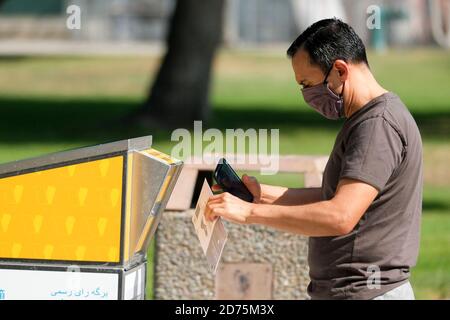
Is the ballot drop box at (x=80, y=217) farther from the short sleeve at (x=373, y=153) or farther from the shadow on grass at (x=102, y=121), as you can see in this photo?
the shadow on grass at (x=102, y=121)

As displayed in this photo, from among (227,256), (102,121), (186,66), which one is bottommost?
(227,256)

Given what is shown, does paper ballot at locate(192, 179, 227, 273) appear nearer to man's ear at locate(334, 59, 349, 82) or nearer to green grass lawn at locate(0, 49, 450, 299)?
man's ear at locate(334, 59, 349, 82)

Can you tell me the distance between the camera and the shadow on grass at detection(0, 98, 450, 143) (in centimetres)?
1952

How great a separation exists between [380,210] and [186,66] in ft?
55.2

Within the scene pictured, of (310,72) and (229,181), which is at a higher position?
(310,72)

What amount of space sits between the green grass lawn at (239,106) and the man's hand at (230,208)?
13.7 feet

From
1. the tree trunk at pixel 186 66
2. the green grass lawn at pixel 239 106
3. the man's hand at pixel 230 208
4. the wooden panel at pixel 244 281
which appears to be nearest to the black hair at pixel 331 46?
the man's hand at pixel 230 208

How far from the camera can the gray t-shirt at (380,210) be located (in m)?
3.69

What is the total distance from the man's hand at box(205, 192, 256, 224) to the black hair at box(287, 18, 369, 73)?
0.52 metres

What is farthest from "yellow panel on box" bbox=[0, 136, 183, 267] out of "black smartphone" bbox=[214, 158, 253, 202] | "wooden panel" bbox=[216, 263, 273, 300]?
"wooden panel" bbox=[216, 263, 273, 300]

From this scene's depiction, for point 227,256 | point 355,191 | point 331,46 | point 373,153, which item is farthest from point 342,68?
point 227,256

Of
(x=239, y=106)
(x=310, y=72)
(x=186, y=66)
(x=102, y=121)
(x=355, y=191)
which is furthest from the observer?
(x=239, y=106)

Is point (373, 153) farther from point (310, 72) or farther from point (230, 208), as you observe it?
point (230, 208)

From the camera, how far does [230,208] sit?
376cm
